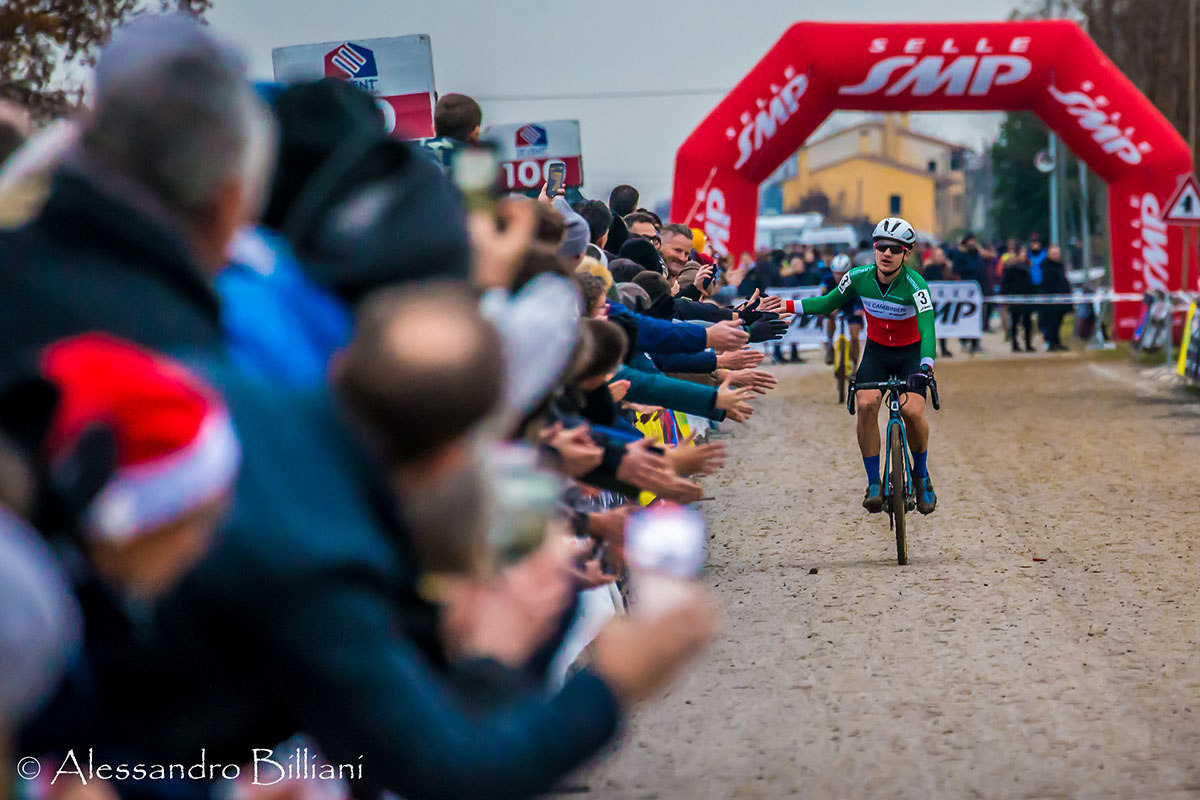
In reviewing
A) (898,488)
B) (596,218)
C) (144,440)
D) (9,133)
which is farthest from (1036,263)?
(144,440)

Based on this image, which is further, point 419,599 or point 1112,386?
point 1112,386

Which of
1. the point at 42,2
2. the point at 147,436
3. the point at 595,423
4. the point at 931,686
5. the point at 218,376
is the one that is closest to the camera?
the point at 147,436

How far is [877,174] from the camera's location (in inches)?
6230

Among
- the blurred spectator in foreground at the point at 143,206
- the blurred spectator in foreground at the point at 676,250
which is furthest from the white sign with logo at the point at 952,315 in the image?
the blurred spectator in foreground at the point at 143,206

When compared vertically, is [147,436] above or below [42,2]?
below

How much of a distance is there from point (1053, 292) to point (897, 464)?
22423 mm

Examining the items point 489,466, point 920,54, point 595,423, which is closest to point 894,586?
point 595,423

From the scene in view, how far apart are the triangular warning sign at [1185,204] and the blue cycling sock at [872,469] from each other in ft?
45.5

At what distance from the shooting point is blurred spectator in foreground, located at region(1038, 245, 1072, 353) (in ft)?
102

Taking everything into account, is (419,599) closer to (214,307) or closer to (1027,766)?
(214,307)

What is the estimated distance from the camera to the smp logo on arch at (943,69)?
23.7 metres

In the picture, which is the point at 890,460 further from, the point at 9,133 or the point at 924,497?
the point at 9,133

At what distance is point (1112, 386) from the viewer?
22.6 metres

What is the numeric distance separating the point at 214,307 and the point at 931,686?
488cm
